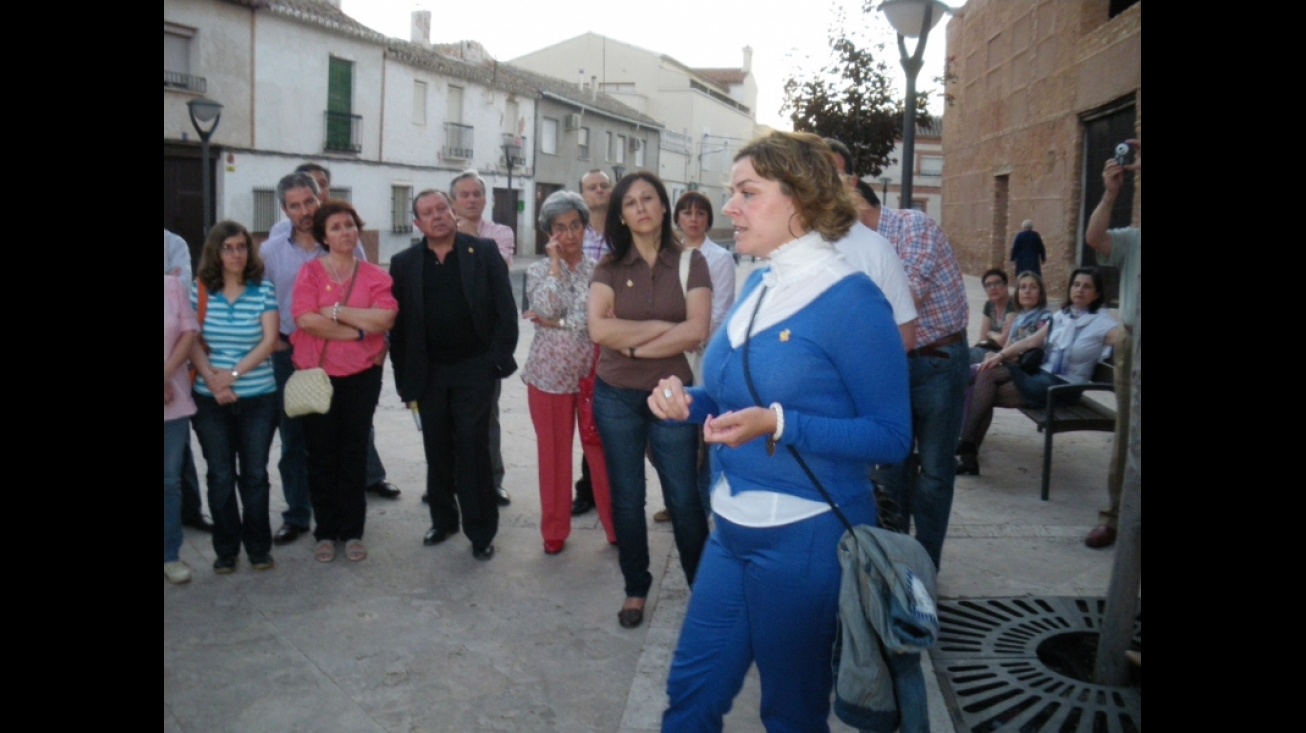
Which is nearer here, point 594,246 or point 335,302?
point 335,302

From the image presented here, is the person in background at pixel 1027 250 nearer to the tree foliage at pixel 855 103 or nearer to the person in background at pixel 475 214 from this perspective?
the tree foliage at pixel 855 103

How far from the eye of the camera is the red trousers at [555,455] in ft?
16.8

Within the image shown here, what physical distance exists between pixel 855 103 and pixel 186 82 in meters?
Answer: 17.8

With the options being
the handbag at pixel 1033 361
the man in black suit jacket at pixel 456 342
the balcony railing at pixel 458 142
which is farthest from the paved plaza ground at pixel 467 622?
the balcony railing at pixel 458 142

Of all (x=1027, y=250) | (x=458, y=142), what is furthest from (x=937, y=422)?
(x=458, y=142)

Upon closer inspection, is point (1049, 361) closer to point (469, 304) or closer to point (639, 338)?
point (639, 338)

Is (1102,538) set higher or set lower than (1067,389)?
lower

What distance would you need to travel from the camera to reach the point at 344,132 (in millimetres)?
30141

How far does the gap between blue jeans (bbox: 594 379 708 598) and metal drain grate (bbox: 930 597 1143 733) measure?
1.04 m

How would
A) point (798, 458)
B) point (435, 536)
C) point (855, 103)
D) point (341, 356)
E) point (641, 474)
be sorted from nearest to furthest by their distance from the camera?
point (798, 458) < point (641, 474) < point (341, 356) < point (435, 536) < point (855, 103)

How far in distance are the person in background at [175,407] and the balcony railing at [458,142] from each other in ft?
103
